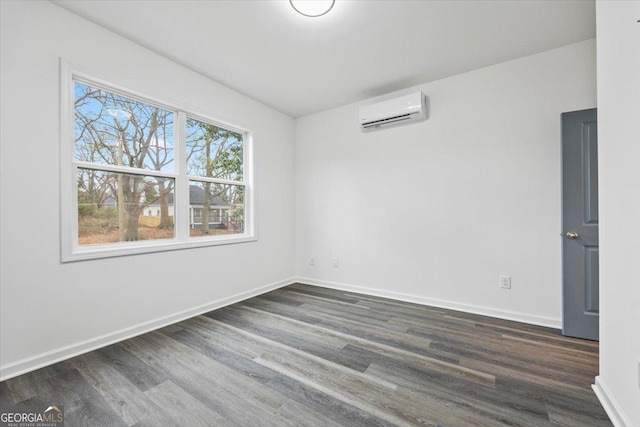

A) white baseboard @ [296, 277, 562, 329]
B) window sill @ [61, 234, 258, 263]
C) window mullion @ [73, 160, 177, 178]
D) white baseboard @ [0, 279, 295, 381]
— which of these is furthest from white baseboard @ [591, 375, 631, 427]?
window mullion @ [73, 160, 177, 178]

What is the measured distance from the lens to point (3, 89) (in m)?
1.76

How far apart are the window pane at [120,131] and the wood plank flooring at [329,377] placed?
62.5 inches

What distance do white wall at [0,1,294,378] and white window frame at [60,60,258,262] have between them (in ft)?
0.16

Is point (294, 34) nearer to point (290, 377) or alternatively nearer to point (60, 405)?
point (290, 377)

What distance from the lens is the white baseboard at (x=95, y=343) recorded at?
1777 millimetres

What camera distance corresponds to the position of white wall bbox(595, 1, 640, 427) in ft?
3.88

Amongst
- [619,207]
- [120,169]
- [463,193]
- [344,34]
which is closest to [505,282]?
[463,193]

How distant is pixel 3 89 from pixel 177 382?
219 centimetres

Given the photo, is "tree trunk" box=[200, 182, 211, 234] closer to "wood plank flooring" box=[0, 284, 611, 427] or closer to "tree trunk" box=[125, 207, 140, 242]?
"tree trunk" box=[125, 207, 140, 242]

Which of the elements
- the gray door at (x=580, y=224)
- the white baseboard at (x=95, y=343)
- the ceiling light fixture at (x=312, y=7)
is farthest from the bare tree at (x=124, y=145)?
the gray door at (x=580, y=224)

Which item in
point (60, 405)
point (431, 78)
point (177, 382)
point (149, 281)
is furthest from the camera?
point (431, 78)

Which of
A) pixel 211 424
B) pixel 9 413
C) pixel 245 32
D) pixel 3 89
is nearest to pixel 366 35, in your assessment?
pixel 245 32

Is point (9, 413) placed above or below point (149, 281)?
below

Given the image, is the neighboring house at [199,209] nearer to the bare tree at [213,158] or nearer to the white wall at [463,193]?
the bare tree at [213,158]
